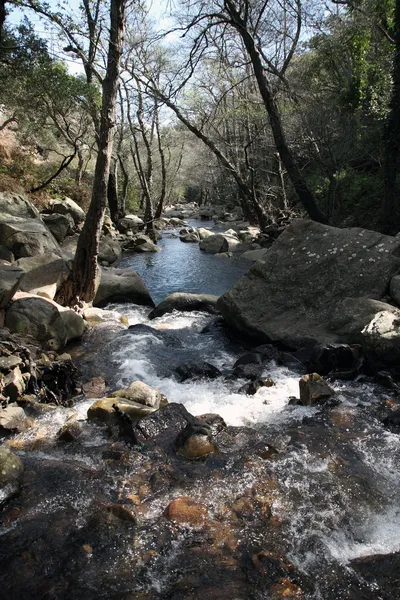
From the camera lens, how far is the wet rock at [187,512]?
316 cm

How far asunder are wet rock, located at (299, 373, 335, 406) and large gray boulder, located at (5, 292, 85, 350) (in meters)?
3.86

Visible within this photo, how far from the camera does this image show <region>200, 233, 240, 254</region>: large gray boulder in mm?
18448

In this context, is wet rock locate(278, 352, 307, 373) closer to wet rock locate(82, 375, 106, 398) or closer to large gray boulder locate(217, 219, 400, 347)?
large gray boulder locate(217, 219, 400, 347)

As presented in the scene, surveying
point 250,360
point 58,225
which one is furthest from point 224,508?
point 58,225

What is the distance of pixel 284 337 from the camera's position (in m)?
7.16

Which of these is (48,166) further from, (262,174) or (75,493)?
(75,493)

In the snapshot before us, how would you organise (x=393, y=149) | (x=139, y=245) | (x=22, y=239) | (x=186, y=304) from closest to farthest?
(x=22, y=239) → (x=186, y=304) → (x=393, y=149) → (x=139, y=245)

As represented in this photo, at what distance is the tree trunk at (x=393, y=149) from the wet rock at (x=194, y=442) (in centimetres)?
1013

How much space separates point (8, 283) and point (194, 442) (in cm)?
404

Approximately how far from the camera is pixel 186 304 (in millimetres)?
9852

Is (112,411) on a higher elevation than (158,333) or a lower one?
higher

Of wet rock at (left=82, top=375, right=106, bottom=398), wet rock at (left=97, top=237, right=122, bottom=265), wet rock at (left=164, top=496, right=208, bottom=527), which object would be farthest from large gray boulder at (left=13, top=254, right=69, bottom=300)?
wet rock at (left=97, top=237, right=122, bottom=265)

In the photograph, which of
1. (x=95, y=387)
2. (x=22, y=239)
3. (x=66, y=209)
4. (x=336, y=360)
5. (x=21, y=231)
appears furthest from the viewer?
(x=66, y=209)

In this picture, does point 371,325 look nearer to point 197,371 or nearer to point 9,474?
point 197,371
